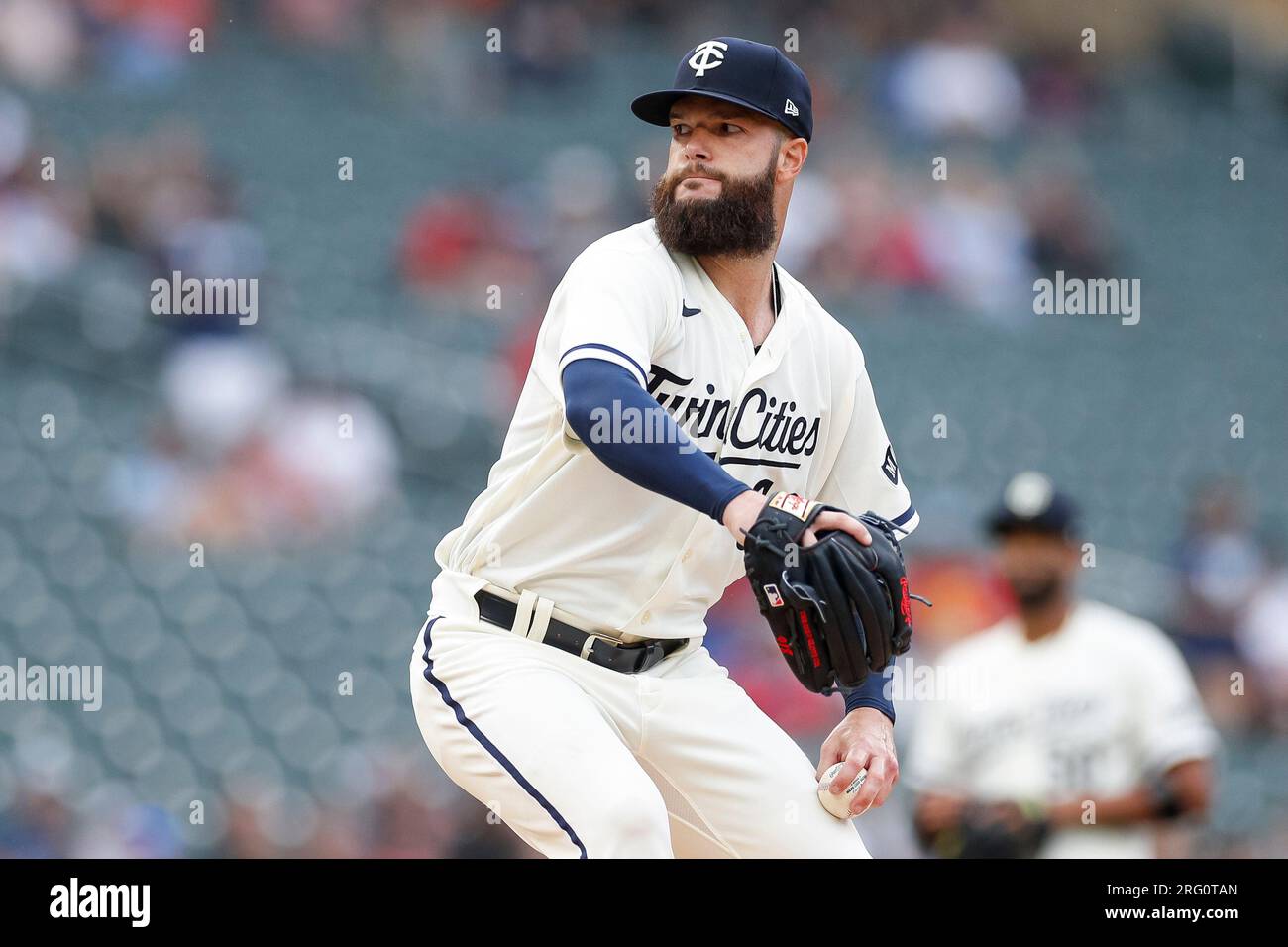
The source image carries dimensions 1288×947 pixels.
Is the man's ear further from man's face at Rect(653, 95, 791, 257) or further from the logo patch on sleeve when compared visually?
the logo patch on sleeve

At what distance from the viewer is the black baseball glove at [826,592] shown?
2238 mm

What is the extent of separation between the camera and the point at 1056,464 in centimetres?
706

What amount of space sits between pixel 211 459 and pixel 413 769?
1.39 m

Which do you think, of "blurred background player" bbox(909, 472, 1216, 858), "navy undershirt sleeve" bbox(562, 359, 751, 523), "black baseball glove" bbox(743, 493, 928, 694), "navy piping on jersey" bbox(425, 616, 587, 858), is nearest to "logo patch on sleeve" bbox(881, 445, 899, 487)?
"black baseball glove" bbox(743, 493, 928, 694)

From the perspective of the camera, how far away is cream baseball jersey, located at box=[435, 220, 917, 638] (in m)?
2.60

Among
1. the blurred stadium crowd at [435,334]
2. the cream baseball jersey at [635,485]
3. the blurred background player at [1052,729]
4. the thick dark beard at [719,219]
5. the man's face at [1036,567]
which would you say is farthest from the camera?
the blurred stadium crowd at [435,334]

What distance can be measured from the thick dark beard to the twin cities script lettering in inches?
9.9

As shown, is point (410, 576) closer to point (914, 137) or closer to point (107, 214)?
point (107, 214)

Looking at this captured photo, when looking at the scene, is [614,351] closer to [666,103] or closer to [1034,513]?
[666,103]

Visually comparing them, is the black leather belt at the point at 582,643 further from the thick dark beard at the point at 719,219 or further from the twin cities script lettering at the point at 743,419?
the thick dark beard at the point at 719,219

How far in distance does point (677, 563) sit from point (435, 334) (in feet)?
13.5

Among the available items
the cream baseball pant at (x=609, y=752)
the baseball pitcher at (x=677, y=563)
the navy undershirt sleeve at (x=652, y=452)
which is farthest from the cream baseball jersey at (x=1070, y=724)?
the navy undershirt sleeve at (x=652, y=452)

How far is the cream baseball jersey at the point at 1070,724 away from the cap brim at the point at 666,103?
73.8 inches

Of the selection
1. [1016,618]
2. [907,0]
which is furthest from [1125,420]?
[1016,618]
